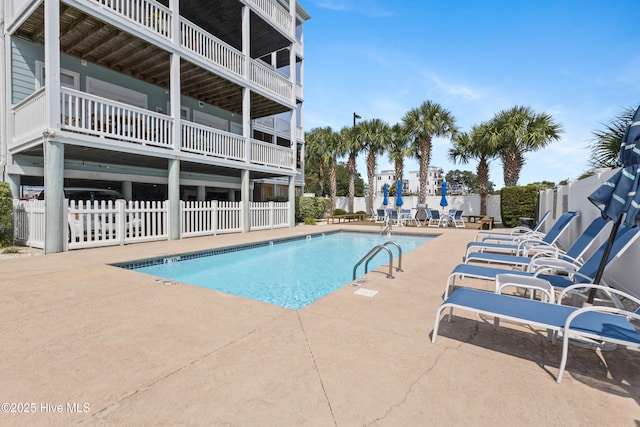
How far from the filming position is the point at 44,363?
2.37 m

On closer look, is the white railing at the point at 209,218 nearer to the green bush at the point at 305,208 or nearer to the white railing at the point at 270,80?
the white railing at the point at 270,80

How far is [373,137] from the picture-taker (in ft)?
78.2

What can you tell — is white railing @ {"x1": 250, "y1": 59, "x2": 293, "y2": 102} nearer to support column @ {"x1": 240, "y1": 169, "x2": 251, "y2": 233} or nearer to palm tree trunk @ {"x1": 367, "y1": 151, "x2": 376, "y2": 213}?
support column @ {"x1": 240, "y1": 169, "x2": 251, "y2": 233}

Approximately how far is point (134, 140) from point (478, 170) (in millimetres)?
19605

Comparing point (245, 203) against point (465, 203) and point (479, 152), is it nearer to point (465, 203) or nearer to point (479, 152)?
point (479, 152)

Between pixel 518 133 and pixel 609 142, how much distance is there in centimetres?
882

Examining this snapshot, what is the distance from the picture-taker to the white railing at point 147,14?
8.64m

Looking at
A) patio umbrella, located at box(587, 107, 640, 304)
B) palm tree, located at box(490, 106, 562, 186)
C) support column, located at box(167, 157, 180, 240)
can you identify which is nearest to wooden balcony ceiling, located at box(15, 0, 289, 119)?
support column, located at box(167, 157, 180, 240)

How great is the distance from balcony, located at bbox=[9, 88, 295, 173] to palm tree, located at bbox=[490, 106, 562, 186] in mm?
14234

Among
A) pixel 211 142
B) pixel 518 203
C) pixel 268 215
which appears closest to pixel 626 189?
pixel 211 142

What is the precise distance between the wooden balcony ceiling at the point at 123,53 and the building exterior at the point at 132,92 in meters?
0.04

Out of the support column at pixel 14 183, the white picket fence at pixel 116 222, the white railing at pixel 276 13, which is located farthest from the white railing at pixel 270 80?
the support column at pixel 14 183

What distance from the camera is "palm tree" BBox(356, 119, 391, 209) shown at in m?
23.8

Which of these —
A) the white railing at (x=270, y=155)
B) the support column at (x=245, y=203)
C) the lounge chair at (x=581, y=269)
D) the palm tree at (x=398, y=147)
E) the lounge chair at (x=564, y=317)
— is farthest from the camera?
the palm tree at (x=398, y=147)
